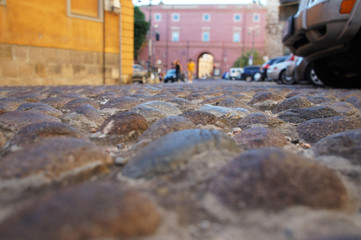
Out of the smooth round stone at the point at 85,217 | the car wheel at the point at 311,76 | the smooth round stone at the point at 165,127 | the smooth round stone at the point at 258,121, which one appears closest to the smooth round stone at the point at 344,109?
the smooth round stone at the point at 258,121

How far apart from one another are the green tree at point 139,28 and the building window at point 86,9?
3209cm

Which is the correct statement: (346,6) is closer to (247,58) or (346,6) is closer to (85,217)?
(85,217)

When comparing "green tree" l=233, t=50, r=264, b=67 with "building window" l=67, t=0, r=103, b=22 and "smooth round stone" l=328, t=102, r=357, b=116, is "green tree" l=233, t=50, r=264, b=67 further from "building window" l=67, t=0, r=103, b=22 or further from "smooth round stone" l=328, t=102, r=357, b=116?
"smooth round stone" l=328, t=102, r=357, b=116

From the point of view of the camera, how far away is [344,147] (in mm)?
1142

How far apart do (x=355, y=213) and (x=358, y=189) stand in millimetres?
164

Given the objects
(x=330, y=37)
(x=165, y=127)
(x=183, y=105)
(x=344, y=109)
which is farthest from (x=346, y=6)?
(x=165, y=127)

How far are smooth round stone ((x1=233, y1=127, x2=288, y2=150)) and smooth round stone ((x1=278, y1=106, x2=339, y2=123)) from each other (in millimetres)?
714

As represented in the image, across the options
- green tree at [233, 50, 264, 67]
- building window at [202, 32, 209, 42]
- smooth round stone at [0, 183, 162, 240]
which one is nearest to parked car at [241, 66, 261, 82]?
green tree at [233, 50, 264, 67]

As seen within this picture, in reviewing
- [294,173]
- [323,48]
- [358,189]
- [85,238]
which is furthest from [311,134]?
[323,48]

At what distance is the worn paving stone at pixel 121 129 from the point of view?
1544 millimetres

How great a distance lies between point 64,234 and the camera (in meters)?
0.60

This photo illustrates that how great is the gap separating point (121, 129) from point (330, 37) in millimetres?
4160

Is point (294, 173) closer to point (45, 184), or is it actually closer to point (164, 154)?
point (164, 154)

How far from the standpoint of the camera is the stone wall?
759 cm
